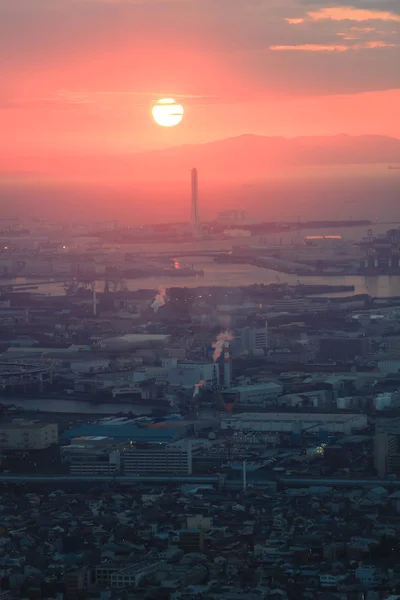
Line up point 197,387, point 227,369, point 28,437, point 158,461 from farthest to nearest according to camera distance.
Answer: point 227,369 < point 197,387 < point 28,437 < point 158,461

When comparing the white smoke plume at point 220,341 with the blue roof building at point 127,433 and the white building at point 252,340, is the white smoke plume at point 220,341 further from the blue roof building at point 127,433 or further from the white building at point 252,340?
the blue roof building at point 127,433

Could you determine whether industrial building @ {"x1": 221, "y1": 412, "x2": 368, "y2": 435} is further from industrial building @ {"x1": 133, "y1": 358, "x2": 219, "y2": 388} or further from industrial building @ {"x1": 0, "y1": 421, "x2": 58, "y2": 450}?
industrial building @ {"x1": 133, "y1": 358, "x2": 219, "y2": 388}

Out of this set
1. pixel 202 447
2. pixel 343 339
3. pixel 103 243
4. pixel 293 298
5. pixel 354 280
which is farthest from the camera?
pixel 103 243

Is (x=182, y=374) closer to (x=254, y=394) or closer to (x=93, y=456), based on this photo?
(x=254, y=394)

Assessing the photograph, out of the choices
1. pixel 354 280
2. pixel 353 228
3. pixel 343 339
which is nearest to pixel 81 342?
pixel 343 339

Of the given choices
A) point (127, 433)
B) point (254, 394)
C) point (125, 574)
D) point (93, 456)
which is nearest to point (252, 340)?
point (254, 394)

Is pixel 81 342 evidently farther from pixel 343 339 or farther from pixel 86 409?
pixel 86 409

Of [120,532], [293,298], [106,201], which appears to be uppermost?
A: [106,201]
